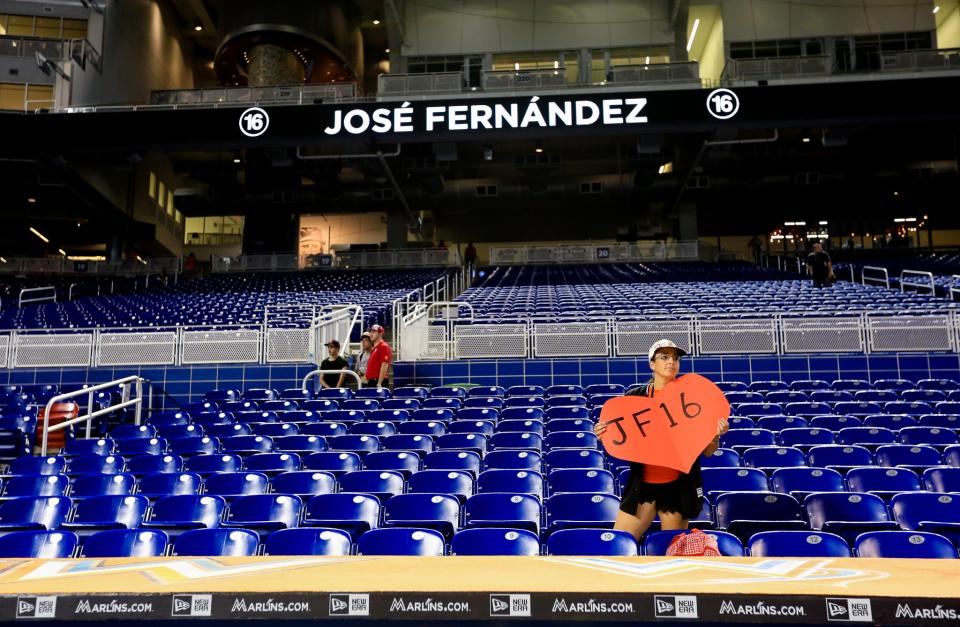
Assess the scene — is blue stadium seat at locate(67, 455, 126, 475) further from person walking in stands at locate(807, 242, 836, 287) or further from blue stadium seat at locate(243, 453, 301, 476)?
person walking in stands at locate(807, 242, 836, 287)

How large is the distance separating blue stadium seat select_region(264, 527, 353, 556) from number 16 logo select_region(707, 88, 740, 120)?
21.8 m

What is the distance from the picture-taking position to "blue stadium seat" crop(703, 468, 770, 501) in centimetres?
505

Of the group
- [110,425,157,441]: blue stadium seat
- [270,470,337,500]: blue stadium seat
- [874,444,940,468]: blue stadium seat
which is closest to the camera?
[270,470,337,500]: blue stadium seat

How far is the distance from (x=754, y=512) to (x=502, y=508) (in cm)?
158

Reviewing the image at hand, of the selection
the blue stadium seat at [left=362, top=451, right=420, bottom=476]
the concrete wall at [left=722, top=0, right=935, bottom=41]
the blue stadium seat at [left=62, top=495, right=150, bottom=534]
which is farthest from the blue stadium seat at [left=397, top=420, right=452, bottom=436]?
the concrete wall at [left=722, top=0, right=935, bottom=41]

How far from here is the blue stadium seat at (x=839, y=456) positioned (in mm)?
5645

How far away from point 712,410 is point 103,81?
32.6 metres

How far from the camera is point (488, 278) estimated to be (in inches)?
1061

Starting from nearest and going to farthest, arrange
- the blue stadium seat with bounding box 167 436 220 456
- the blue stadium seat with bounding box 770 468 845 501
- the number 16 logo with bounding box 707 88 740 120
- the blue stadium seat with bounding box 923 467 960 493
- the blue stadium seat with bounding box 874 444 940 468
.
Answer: the blue stadium seat with bounding box 923 467 960 493, the blue stadium seat with bounding box 770 468 845 501, the blue stadium seat with bounding box 874 444 940 468, the blue stadium seat with bounding box 167 436 220 456, the number 16 logo with bounding box 707 88 740 120

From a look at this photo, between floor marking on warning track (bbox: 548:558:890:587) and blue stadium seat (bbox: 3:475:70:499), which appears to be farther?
blue stadium seat (bbox: 3:475:70:499)

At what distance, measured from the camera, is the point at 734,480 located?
514 cm

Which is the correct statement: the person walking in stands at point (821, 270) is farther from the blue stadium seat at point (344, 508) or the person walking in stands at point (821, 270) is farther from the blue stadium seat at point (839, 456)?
the blue stadium seat at point (344, 508)

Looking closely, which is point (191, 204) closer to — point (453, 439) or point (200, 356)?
point (200, 356)

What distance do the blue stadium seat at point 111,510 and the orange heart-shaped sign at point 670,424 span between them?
11.0 feet
